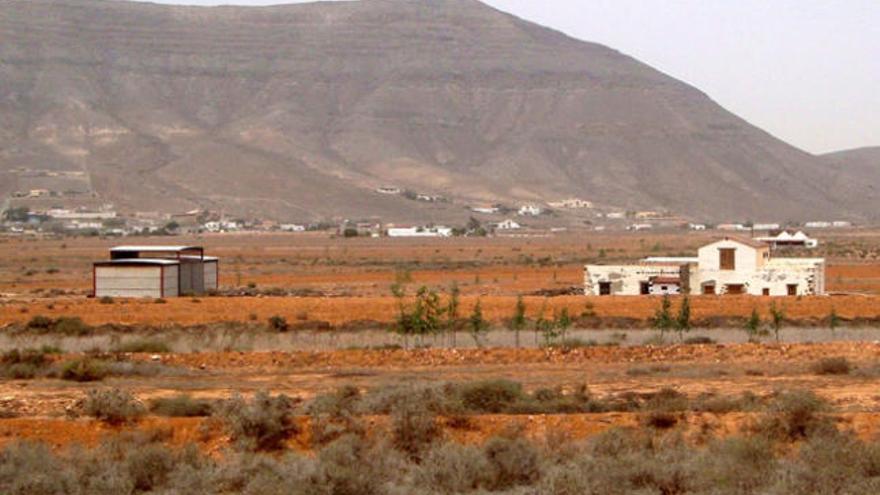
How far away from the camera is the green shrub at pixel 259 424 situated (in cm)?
2094

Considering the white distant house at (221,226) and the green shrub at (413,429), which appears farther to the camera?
the white distant house at (221,226)

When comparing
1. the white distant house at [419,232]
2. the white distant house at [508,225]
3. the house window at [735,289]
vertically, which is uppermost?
the white distant house at [508,225]

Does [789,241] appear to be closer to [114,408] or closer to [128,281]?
[128,281]

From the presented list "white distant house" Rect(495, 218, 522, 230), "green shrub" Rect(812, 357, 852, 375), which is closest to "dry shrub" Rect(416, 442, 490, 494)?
"green shrub" Rect(812, 357, 852, 375)

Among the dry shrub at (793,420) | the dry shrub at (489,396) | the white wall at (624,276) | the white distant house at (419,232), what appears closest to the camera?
the dry shrub at (793,420)

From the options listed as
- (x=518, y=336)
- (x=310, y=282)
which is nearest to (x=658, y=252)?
(x=310, y=282)

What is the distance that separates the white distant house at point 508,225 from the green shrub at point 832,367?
488ft

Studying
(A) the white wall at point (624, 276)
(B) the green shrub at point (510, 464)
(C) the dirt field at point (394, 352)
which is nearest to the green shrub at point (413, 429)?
(C) the dirt field at point (394, 352)

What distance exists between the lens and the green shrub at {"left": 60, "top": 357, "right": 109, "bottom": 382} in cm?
3048

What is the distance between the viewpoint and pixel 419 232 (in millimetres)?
166000

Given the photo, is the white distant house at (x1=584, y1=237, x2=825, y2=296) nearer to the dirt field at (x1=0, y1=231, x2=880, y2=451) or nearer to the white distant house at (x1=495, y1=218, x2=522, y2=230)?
the dirt field at (x1=0, y1=231, x2=880, y2=451)

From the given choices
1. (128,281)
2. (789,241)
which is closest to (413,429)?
(128,281)

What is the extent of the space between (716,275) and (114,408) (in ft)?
141

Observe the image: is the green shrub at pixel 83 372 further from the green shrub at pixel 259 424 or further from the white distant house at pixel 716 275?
the white distant house at pixel 716 275
